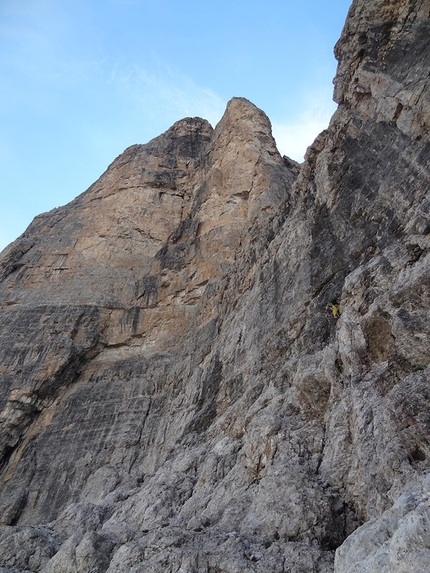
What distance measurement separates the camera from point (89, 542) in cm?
1248

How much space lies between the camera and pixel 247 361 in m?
19.4

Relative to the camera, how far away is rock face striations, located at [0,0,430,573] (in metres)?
9.51

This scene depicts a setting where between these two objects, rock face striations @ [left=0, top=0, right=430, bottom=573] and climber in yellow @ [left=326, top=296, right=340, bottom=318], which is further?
climber in yellow @ [left=326, top=296, right=340, bottom=318]

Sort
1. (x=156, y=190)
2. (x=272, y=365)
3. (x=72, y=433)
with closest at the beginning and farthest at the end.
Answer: (x=272, y=365) → (x=72, y=433) → (x=156, y=190)

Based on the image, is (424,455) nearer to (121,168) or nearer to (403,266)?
(403,266)

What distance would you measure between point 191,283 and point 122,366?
770 centimetres

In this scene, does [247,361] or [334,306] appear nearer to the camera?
[334,306]

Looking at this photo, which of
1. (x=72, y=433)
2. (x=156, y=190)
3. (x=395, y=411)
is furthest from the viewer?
(x=156, y=190)

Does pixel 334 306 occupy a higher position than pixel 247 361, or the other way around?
pixel 334 306

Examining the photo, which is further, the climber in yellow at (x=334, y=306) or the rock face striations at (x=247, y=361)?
the climber in yellow at (x=334, y=306)

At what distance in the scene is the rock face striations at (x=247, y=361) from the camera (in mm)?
9508

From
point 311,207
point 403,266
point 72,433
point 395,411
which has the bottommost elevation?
point 72,433

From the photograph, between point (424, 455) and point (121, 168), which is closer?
point (424, 455)

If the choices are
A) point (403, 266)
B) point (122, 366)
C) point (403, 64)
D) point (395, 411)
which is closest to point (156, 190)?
point (122, 366)
